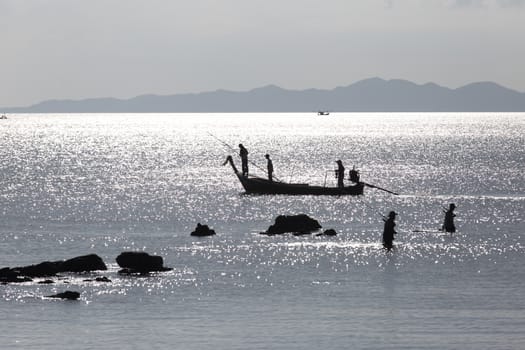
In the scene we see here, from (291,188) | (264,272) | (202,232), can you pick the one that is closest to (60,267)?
(264,272)

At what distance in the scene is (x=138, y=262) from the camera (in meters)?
46.2

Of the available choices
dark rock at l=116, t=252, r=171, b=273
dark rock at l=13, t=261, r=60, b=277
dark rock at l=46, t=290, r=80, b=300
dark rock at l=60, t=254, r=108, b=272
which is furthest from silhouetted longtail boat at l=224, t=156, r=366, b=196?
dark rock at l=46, t=290, r=80, b=300

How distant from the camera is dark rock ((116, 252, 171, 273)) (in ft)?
152

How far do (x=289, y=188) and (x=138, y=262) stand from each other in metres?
42.4

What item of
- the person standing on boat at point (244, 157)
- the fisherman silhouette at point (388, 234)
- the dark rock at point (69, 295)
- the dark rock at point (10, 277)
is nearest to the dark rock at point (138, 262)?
the dark rock at point (10, 277)

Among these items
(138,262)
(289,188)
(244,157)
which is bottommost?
(138,262)

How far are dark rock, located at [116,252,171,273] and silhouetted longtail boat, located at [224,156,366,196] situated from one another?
1495 inches

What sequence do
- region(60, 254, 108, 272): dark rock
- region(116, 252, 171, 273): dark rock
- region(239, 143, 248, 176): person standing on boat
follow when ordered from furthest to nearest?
region(239, 143, 248, 176): person standing on boat
region(116, 252, 171, 273): dark rock
region(60, 254, 108, 272): dark rock

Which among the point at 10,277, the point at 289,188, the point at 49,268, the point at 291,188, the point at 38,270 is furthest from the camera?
the point at 289,188

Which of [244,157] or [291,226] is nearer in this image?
[291,226]

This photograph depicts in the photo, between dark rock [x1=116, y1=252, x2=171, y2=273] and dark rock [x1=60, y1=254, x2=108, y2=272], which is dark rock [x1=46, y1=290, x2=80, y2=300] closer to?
dark rock [x1=60, y1=254, x2=108, y2=272]

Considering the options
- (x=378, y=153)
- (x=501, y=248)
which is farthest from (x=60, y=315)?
(x=378, y=153)

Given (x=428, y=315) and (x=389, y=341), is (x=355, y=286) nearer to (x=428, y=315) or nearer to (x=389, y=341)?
(x=428, y=315)

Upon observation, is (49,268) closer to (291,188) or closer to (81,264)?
(81,264)
